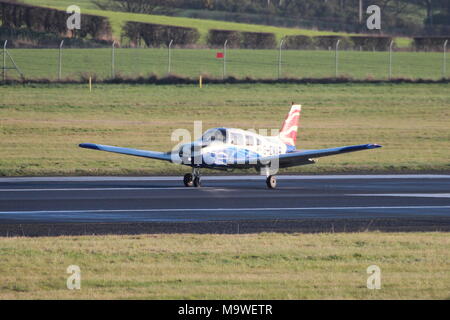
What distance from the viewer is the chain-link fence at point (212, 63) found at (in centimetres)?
5956

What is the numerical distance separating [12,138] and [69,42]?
28.4 meters

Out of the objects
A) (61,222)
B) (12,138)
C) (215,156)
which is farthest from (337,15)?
(61,222)

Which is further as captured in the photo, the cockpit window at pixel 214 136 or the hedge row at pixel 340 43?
the hedge row at pixel 340 43

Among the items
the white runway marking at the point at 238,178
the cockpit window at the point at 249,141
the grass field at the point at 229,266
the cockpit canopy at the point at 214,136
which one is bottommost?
the white runway marking at the point at 238,178

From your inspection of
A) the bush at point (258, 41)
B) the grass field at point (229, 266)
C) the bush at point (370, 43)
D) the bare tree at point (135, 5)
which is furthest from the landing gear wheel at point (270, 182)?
the bare tree at point (135, 5)

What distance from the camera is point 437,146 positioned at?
1684 inches

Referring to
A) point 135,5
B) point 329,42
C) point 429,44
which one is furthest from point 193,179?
point 135,5

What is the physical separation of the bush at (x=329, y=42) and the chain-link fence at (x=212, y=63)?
10.4 ft

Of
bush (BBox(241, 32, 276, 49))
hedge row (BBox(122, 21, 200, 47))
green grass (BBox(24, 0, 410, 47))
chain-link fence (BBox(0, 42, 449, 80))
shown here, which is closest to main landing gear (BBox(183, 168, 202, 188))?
chain-link fence (BBox(0, 42, 449, 80))

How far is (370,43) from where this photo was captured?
7712cm

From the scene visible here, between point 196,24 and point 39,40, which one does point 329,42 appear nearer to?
point 196,24

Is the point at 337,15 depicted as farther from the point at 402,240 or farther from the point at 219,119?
the point at 402,240

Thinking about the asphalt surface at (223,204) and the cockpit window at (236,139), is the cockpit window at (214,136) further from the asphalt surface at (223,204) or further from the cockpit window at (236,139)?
the asphalt surface at (223,204)

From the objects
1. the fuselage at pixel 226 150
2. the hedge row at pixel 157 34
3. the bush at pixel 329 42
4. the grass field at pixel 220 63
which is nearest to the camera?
the fuselage at pixel 226 150
